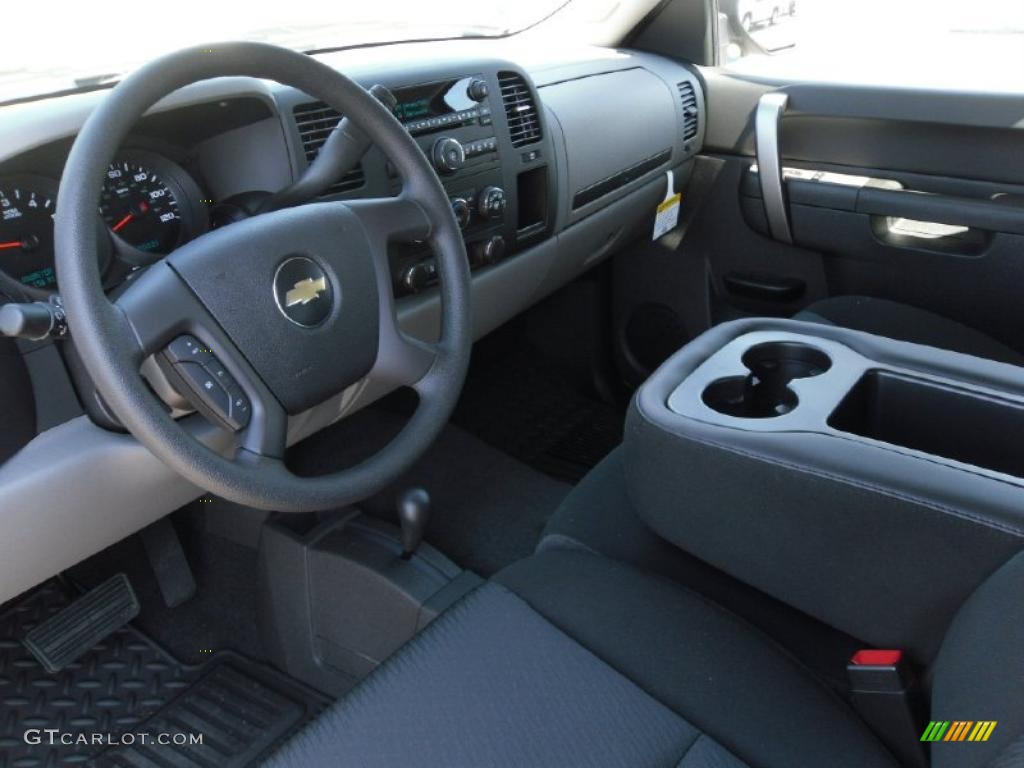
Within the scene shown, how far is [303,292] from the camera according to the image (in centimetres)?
105

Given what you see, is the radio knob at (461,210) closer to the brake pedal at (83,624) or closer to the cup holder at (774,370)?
the cup holder at (774,370)

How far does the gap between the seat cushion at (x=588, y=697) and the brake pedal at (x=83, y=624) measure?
2.93 ft

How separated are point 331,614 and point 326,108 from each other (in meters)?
0.79

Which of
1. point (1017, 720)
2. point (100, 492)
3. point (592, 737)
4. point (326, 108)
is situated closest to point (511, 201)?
point (326, 108)

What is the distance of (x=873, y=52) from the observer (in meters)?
2.21

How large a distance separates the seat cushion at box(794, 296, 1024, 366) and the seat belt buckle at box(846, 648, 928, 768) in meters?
0.89

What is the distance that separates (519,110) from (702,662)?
108 cm

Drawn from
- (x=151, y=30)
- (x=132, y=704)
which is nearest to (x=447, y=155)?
(x=151, y=30)

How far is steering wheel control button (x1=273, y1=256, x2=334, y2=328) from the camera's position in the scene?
40.4 inches

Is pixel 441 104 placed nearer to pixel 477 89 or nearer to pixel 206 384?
pixel 477 89

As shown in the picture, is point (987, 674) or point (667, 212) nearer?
point (987, 674)

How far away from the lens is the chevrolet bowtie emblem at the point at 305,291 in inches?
40.8

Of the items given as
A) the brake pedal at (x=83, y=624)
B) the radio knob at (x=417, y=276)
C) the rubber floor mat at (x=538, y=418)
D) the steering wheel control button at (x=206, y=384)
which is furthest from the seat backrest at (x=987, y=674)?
the brake pedal at (x=83, y=624)

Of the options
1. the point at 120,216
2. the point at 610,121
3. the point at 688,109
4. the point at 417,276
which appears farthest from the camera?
the point at 688,109
